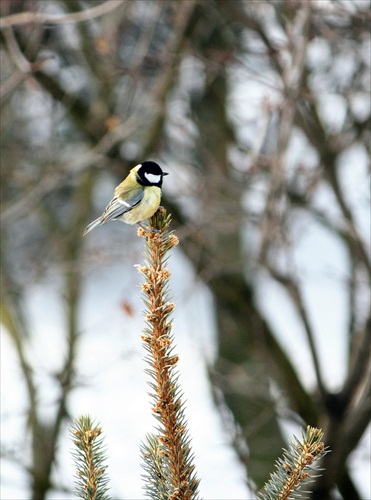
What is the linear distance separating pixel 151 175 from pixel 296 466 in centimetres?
91

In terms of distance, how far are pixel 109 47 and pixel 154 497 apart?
13.7ft

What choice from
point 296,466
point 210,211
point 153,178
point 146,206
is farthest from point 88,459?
point 210,211

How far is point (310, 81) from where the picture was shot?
18.6 ft

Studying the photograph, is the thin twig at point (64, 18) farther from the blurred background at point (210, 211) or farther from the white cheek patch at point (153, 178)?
the white cheek patch at point (153, 178)

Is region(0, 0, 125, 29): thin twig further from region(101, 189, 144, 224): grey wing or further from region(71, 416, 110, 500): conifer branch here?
region(71, 416, 110, 500): conifer branch

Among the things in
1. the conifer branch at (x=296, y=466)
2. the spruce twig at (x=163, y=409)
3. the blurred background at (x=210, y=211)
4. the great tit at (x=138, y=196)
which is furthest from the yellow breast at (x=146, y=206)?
the blurred background at (x=210, y=211)

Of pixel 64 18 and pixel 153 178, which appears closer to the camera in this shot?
pixel 153 178

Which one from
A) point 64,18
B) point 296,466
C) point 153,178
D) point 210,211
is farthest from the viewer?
point 210,211

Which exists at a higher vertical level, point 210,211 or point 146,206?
point 210,211

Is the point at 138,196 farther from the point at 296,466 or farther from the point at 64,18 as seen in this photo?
the point at 64,18

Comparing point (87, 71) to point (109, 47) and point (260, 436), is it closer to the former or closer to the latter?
point (109, 47)

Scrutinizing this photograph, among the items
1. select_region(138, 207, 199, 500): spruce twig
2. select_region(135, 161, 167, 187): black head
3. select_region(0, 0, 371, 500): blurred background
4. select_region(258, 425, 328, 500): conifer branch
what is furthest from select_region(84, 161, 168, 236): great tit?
select_region(0, 0, 371, 500): blurred background

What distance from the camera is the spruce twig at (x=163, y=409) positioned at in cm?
150

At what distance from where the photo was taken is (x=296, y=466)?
1.44 metres
